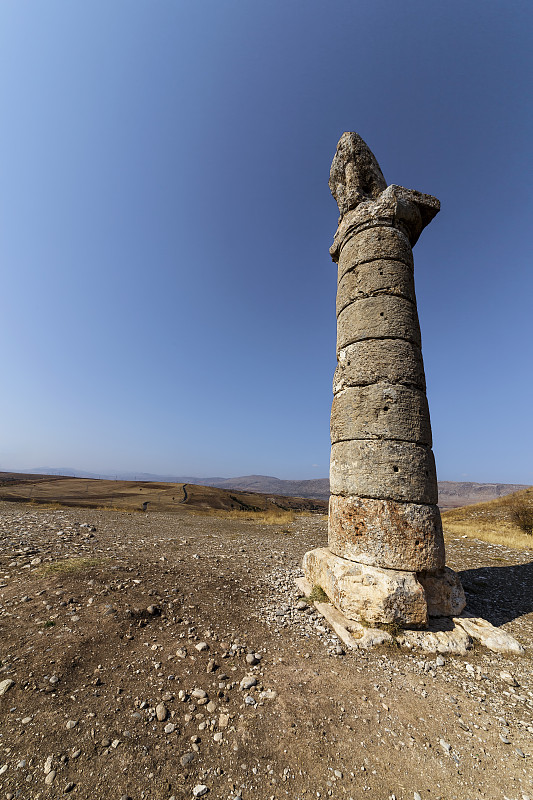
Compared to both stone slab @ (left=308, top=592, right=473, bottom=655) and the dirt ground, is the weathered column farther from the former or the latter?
the dirt ground

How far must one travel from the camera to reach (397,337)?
578 centimetres

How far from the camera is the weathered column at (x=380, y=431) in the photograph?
15.9 feet

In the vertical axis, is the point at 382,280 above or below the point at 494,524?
above

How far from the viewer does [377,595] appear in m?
4.52

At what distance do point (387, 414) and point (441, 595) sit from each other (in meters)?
3.02

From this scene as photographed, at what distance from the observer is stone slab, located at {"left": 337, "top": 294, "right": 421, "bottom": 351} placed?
582cm

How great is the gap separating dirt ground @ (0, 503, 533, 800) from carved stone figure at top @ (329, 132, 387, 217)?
836 centimetres

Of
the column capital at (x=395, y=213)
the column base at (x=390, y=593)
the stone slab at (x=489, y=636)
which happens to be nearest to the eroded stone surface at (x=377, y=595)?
the column base at (x=390, y=593)

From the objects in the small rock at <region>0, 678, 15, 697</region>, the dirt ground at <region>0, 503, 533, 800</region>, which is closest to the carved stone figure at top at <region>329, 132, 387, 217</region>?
the dirt ground at <region>0, 503, 533, 800</region>

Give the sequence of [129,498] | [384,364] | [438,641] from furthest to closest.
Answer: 1. [129,498]
2. [384,364]
3. [438,641]

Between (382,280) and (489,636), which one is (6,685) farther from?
(382,280)

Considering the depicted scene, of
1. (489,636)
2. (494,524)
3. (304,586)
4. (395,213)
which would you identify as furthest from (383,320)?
(494,524)

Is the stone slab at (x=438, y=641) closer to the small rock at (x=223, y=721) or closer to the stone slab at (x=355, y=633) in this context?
the stone slab at (x=355, y=633)

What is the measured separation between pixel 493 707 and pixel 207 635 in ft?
11.0
